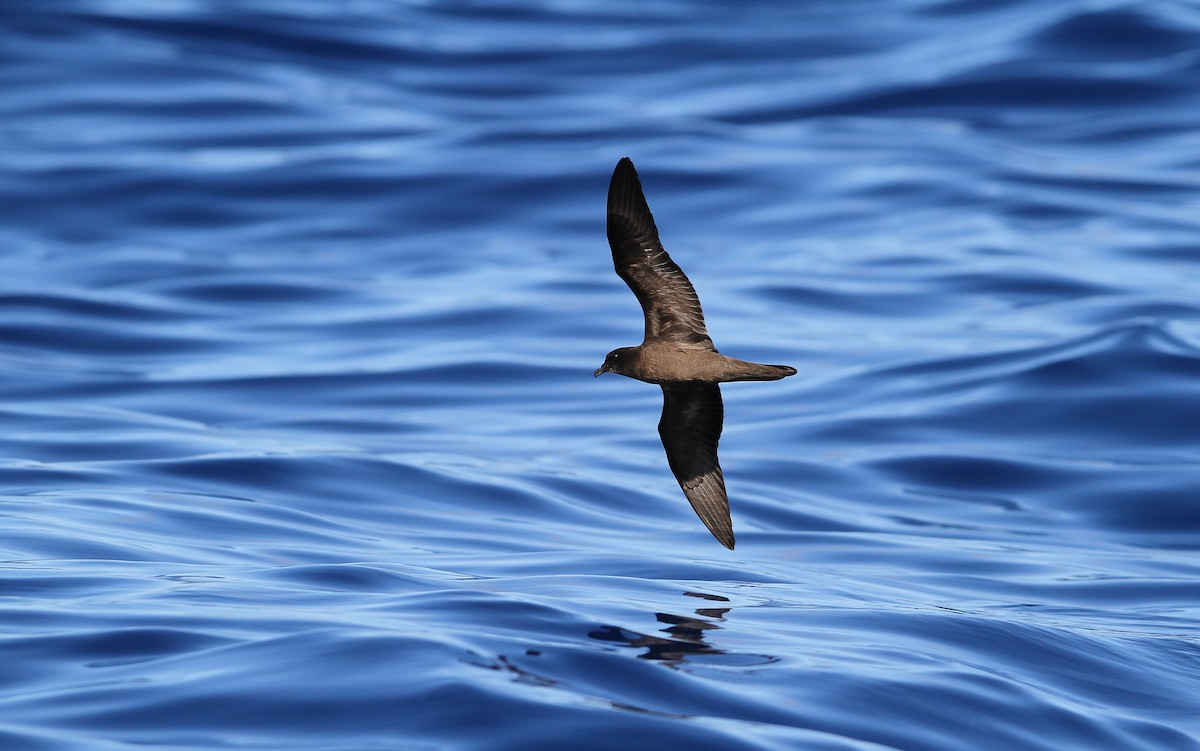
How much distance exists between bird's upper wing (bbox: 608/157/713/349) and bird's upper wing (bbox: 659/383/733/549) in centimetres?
74

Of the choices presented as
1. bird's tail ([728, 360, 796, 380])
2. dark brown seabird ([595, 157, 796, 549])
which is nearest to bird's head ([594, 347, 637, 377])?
dark brown seabird ([595, 157, 796, 549])

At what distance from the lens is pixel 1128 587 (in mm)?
11344

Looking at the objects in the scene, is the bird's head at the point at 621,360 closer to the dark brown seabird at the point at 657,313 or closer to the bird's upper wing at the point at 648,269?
the dark brown seabird at the point at 657,313

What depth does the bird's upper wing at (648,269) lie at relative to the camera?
25.1ft

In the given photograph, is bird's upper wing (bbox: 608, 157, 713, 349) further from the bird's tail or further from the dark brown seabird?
the bird's tail

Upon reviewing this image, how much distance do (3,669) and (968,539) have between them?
8.43 metres

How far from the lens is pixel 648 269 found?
310 inches

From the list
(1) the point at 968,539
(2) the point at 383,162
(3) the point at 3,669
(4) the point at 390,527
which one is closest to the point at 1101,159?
(2) the point at 383,162

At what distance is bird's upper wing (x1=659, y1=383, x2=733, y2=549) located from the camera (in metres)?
8.74

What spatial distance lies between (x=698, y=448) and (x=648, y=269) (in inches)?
57.4

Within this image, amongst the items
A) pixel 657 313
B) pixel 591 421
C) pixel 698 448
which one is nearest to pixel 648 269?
pixel 657 313

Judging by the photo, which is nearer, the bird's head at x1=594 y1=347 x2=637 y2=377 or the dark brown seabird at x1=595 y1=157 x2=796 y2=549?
the dark brown seabird at x1=595 y1=157 x2=796 y2=549

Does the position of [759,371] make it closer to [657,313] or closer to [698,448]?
[657,313]

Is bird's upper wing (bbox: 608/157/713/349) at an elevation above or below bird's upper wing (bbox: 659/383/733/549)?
above
